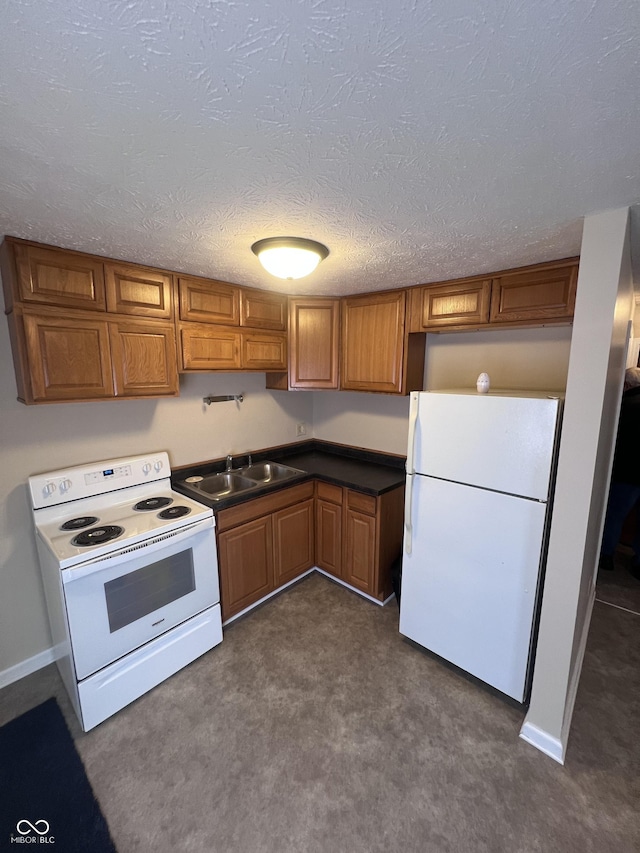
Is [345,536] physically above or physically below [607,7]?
below

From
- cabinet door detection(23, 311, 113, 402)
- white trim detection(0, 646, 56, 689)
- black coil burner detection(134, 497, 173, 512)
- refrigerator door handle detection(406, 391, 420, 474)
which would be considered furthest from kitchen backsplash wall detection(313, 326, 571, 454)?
white trim detection(0, 646, 56, 689)

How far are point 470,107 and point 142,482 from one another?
2.39m

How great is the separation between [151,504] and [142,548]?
1.46 feet

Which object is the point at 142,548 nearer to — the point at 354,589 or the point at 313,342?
the point at 354,589

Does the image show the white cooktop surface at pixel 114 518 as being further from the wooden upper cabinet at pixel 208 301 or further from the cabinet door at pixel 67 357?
the wooden upper cabinet at pixel 208 301

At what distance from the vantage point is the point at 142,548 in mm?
1825

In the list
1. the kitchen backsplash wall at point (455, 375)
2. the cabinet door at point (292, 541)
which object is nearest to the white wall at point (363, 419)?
the kitchen backsplash wall at point (455, 375)

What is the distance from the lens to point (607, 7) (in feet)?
1.86

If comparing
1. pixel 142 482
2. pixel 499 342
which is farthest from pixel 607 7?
pixel 142 482

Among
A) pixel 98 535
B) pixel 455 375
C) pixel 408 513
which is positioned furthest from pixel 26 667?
pixel 455 375

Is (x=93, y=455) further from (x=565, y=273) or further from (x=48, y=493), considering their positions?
(x=565, y=273)

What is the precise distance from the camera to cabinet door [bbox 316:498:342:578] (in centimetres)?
278

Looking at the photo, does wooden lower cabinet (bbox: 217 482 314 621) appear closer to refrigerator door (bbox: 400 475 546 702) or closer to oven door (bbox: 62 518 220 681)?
oven door (bbox: 62 518 220 681)

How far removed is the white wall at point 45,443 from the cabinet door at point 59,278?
34 centimetres
